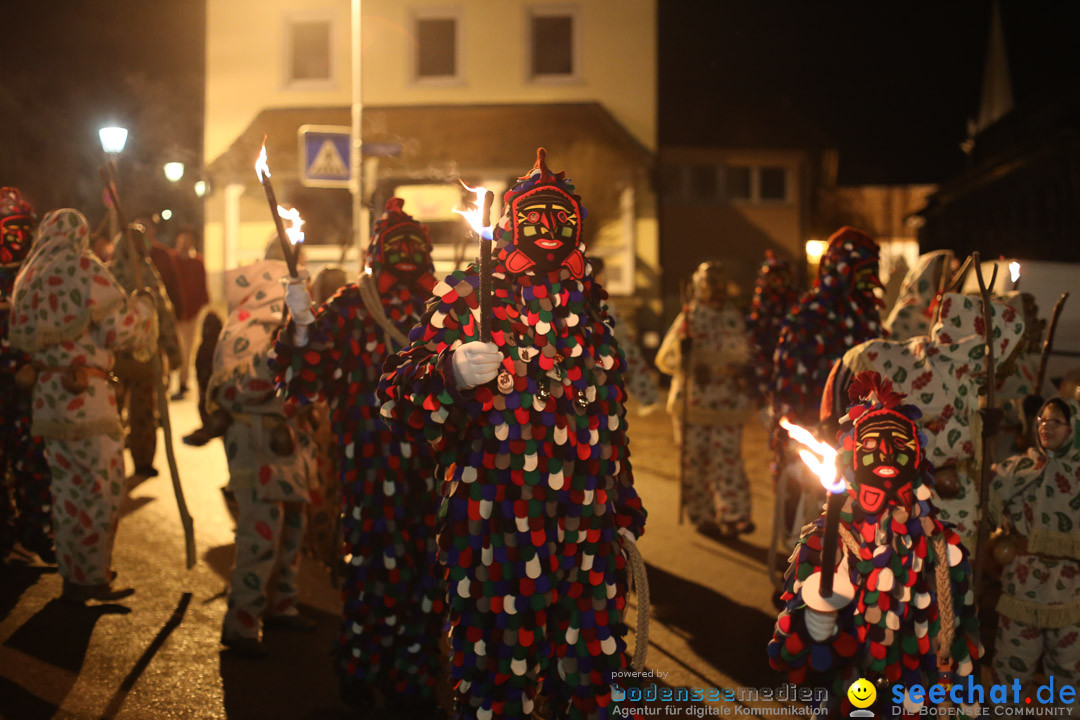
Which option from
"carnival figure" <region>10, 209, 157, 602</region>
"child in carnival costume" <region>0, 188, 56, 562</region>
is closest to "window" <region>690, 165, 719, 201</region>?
"child in carnival costume" <region>0, 188, 56, 562</region>

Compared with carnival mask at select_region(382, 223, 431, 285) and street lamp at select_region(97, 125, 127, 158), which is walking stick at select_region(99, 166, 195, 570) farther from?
carnival mask at select_region(382, 223, 431, 285)

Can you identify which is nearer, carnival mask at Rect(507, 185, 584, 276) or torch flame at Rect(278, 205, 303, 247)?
carnival mask at Rect(507, 185, 584, 276)

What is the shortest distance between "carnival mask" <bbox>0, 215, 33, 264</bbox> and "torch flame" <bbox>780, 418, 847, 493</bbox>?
5.46 meters

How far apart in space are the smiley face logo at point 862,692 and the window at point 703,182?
25.9 metres

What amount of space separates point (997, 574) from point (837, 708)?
2.95 m

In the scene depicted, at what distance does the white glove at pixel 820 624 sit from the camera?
11.2ft

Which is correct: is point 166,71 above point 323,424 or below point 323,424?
above

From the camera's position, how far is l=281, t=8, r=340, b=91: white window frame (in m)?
21.2

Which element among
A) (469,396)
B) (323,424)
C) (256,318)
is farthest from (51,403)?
(469,396)

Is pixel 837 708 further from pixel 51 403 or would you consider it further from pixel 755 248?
pixel 755 248

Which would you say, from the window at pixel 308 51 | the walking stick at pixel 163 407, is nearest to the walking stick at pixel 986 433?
the walking stick at pixel 163 407

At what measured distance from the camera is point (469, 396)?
3545mm

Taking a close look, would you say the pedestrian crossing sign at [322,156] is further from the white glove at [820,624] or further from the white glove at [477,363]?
the white glove at [820,624]

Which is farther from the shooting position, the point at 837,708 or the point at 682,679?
the point at 682,679
